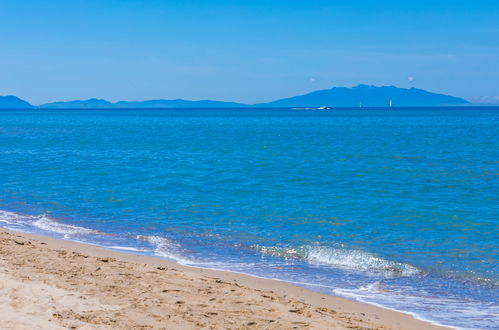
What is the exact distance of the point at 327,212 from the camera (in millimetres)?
18375

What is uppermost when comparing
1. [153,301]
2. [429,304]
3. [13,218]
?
[153,301]

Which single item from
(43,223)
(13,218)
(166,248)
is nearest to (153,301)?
(166,248)

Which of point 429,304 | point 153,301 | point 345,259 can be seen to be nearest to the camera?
point 153,301

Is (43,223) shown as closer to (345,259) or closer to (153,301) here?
(345,259)

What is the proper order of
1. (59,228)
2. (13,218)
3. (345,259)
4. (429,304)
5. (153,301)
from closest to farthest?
(153,301), (429,304), (345,259), (59,228), (13,218)

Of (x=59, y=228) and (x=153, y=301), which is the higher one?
(x=153, y=301)

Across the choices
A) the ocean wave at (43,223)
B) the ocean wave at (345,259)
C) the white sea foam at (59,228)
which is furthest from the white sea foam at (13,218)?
the ocean wave at (345,259)

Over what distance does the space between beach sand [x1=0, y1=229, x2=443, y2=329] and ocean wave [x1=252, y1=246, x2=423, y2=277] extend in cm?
229

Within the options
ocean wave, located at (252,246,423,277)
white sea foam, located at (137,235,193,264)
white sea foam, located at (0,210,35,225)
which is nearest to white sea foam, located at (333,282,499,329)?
ocean wave, located at (252,246,423,277)

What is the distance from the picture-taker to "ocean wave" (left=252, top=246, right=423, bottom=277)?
1209 cm

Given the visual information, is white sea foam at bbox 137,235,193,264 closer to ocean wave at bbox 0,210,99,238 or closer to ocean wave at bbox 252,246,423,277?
ocean wave at bbox 252,246,423,277

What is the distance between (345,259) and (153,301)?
18.8ft

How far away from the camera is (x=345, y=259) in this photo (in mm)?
13000

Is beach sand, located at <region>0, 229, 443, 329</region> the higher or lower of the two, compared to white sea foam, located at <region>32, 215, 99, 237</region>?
higher
